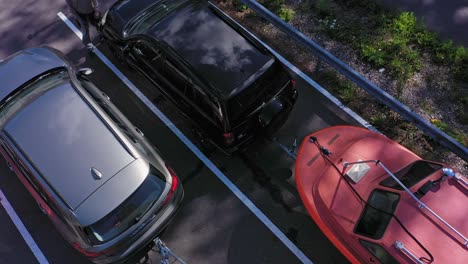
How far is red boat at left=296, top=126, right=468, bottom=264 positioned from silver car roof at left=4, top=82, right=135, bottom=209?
2962mm

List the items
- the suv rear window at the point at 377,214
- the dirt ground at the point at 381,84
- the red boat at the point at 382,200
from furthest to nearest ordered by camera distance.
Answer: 1. the dirt ground at the point at 381,84
2. the suv rear window at the point at 377,214
3. the red boat at the point at 382,200

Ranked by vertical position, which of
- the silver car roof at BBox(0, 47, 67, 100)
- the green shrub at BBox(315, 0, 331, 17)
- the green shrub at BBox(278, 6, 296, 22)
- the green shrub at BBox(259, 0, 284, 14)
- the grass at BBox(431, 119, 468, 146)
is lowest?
the grass at BBox(431, 119, 468, 146)

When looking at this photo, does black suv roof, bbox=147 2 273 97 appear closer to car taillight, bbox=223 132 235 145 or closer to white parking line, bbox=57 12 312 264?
car taillight, bbox=223 132 235 145

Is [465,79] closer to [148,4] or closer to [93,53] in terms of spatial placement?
[148,4]

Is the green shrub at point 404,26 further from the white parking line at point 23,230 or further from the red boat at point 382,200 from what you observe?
the white parking line at point 23,230

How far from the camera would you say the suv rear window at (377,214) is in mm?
5262

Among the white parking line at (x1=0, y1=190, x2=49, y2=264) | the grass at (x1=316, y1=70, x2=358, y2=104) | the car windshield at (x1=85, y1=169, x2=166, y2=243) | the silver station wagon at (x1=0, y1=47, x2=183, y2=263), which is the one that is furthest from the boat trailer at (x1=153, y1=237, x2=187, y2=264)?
the grass at (x1=316, y1=70, x2=358, y2=104)

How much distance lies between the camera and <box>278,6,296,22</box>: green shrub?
875cm

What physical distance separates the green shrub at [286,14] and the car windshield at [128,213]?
16.6 feet

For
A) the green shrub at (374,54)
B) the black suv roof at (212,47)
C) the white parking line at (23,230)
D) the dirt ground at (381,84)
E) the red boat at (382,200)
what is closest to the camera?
the red boat at (382,200)

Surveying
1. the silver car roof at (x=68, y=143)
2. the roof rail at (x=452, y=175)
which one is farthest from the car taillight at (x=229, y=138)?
the roof rail at (x=452, y=175)

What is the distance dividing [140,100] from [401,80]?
213 inches

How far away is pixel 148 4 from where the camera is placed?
7.74m

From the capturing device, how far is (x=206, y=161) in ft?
23.5
